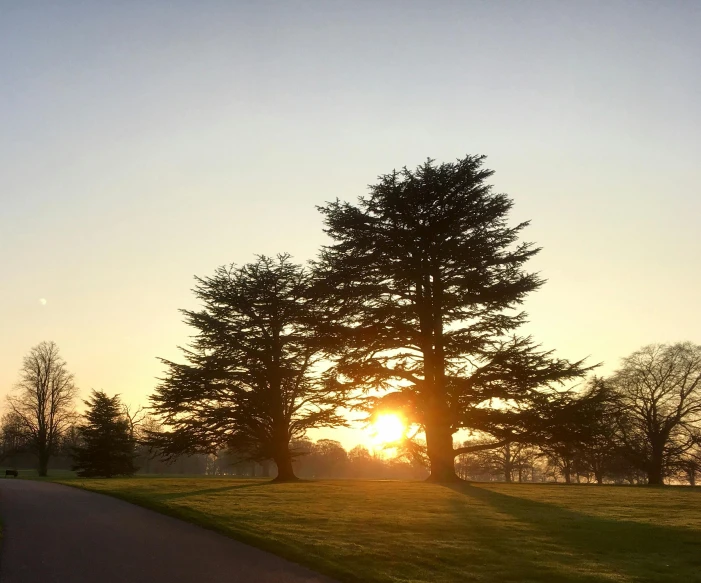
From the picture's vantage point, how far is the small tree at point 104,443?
44.2 metres

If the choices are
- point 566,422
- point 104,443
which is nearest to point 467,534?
point 566,422

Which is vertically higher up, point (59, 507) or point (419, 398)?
point (419, 398)

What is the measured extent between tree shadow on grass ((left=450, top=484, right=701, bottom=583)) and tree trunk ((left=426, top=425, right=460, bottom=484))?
9.71 metres

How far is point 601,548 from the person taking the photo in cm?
998

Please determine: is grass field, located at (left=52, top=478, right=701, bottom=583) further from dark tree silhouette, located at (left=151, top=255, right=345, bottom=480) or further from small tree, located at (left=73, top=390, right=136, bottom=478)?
small tree, located at (left=73, top=390, right=136, bottom=478)

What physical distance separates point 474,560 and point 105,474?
1658 inches

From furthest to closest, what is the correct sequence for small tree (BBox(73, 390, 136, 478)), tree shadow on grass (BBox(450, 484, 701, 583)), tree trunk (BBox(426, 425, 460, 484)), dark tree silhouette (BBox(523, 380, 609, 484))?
small tree (BBox(73, 390, 136, 478))
tree trunk (BBox(426, 425, 460, 484))
dark tree silhouette (BBox(523, 380, 609, 484))
tree shadow on grass (BBox(450, 484, 701, 583))

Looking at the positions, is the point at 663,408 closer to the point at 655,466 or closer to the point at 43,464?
the point at 655,466

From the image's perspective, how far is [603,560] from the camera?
29.8 feet

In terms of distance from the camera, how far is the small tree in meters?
44.2

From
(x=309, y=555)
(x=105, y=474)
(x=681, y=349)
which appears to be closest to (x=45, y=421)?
(x=105, y=474)

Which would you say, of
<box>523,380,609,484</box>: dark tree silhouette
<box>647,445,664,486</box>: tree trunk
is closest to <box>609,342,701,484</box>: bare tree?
<box>647,445,664,486</box>: tree trunk

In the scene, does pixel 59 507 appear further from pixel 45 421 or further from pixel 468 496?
pixel 45 421

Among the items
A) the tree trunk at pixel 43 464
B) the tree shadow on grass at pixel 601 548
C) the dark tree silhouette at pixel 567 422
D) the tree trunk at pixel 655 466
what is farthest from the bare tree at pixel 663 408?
the tree trunk at pixel 43 464
